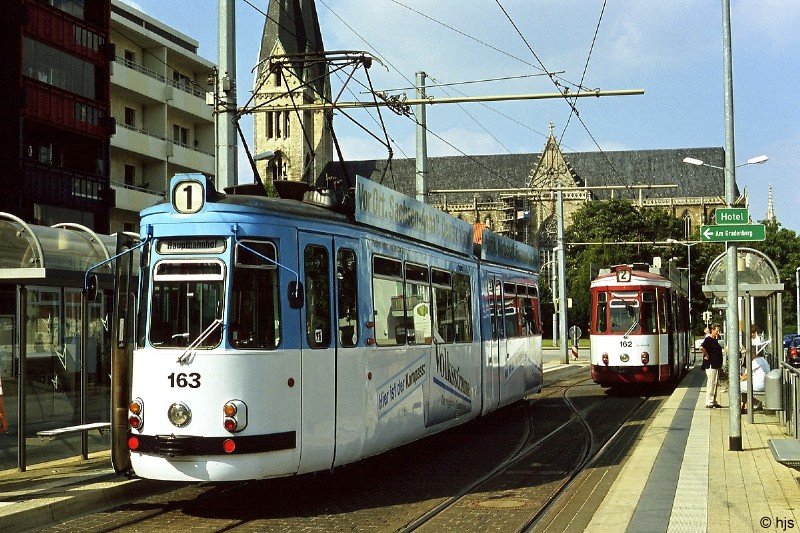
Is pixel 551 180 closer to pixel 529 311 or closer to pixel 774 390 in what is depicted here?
pixel 529 311

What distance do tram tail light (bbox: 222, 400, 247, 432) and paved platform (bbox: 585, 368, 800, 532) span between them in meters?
3.13

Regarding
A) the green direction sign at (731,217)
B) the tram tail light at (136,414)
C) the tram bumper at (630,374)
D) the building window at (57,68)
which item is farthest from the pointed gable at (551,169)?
the tram tail light at (136,414)

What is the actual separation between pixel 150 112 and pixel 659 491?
149 ft

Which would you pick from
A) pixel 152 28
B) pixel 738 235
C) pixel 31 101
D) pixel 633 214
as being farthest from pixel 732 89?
pixel 633 214

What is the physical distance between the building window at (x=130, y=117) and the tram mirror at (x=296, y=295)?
4354 cm

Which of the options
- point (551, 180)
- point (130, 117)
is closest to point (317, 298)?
point (130, 117)

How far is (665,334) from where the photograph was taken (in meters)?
27.0

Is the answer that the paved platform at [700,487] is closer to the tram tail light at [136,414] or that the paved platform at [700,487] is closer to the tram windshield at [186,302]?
the tram windshield at [186,302]

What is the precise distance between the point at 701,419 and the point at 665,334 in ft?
26.7

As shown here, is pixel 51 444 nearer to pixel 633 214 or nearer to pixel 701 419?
pixel 701 419

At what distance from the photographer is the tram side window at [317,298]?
1052 centimetres

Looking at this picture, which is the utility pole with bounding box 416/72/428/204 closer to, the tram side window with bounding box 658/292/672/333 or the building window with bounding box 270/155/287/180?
the building window with bounding box 270/155/287/180

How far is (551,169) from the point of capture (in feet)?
422

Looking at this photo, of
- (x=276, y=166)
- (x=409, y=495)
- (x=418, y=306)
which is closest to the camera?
(x=409, y=495)
